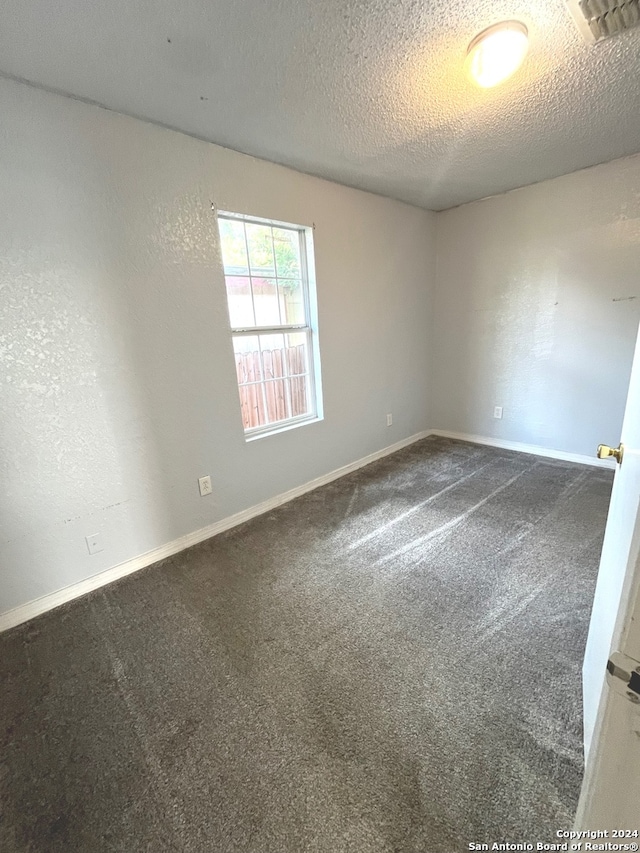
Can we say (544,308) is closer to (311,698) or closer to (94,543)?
(311,698)

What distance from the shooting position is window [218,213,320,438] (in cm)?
237

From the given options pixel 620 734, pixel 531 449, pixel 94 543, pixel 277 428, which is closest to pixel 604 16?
pixel 620 734

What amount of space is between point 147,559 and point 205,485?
1.72ft

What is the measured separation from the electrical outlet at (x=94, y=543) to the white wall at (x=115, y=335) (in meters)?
0.03

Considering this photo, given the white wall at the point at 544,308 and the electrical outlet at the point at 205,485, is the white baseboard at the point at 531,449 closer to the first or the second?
the white wall at the point at 544,308

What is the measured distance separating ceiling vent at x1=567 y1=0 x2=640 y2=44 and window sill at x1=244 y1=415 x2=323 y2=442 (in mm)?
2349

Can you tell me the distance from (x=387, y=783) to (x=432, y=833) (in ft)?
0.48

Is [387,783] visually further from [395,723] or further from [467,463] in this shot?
[467,463]

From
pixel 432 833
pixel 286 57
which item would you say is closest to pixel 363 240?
pixel 286 57

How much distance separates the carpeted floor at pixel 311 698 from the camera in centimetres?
98

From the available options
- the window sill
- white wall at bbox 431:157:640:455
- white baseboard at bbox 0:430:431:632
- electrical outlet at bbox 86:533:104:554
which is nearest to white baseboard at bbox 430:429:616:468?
white wall at bbox 431:157:640:455

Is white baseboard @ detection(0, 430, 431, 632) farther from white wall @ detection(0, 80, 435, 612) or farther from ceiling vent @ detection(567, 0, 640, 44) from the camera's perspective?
ceiling vent @ detection(567, 0, 640, 44)

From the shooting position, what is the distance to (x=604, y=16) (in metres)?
1.27

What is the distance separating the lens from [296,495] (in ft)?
9.31
